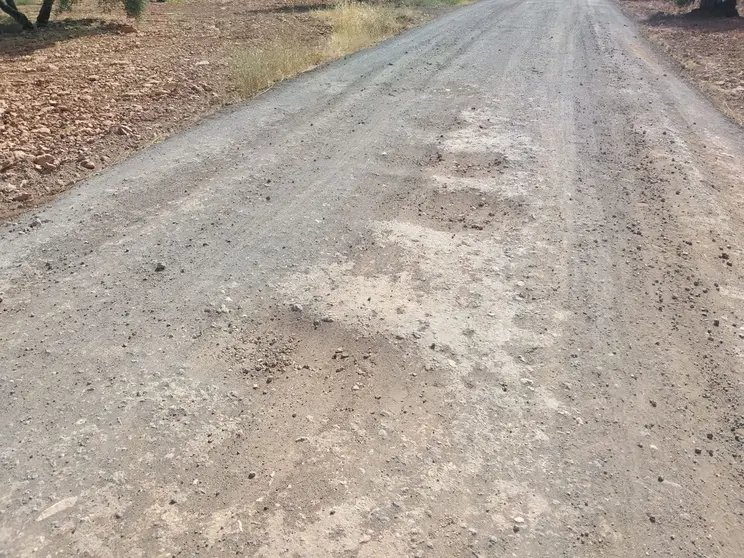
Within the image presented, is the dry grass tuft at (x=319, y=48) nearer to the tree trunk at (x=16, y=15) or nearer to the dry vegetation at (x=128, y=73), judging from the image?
the dry vegetation at (x=128, y=73)

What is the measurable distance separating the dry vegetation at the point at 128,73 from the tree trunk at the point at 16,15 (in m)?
0.49

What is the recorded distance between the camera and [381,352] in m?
3.52

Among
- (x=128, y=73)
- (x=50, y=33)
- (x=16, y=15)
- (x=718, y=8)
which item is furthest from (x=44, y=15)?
(x=718, y=8)

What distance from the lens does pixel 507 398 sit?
3.19 meters

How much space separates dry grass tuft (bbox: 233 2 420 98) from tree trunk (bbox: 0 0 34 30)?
24.7 feet

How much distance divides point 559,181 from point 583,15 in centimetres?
1532

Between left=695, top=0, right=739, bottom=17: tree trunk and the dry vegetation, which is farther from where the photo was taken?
left=695, top=0, right=739, bottom=17: tree trunk

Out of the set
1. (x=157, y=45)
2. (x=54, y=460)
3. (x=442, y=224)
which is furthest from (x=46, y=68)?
(x=54, y=460)

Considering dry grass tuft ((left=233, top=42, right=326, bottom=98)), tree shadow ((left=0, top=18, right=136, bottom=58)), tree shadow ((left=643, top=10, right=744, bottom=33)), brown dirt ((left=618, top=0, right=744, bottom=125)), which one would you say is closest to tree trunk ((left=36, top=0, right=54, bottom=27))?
tree shadow ((left=0, top=18, right=136, bottom=58))

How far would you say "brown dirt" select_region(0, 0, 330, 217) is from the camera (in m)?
6.15

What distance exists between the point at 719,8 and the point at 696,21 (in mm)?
1214

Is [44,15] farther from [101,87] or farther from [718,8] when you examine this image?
[718,8]

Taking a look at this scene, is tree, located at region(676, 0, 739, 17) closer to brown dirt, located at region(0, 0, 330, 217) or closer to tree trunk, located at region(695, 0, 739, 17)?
tree trunk, located at region(695, 0, 739, 17)

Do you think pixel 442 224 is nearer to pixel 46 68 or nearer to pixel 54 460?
pixel 54 460
